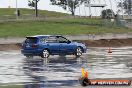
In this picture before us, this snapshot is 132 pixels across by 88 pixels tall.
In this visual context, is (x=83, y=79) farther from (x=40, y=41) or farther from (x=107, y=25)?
(x=107, y=25)

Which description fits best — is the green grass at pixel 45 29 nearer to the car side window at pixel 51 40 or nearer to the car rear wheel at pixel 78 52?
the car rear wheel at pixel 78 52

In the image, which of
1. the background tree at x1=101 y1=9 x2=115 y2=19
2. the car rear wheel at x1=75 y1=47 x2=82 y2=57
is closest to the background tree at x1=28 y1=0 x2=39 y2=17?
the background tree at x1=101 y1=9 x2=115 y2=19

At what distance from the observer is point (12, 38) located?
47.0 meters

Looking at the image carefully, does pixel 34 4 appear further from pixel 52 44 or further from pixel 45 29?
pixel 52 44

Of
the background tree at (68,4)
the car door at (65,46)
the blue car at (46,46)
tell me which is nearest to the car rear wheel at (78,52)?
the blue car at (46,46)

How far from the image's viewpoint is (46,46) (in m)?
32.1

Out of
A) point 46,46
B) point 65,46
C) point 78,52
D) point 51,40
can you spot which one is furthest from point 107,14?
point 46,46

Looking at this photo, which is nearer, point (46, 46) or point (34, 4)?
point (46, 46)

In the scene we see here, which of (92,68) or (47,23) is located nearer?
(92,68)

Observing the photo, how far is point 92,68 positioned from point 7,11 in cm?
10512

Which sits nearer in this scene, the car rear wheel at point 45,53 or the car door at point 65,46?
the car rear wheel at point 45,53

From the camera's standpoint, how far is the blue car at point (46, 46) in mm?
31922

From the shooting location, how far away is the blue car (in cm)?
3192

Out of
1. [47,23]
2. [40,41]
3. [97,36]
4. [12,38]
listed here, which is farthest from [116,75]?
[47,23]
